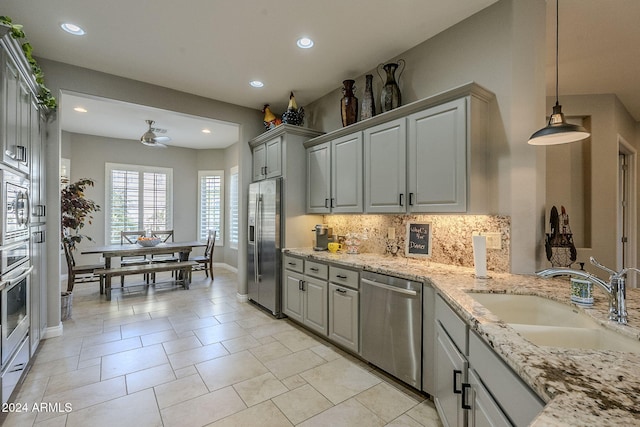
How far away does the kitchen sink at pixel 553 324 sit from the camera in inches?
46.2

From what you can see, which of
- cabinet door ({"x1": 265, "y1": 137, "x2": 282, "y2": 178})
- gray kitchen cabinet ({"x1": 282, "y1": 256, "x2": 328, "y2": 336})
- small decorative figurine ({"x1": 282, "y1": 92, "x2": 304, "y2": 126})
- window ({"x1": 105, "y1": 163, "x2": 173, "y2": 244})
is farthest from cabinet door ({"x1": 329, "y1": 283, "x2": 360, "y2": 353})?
window ({"x1": 105, "y1": 163, "x2": 173, "y2": 244})

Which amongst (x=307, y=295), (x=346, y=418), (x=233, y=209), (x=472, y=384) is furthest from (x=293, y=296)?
(x=233, y=209)

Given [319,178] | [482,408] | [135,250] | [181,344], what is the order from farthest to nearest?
[135,250], [319,178], [181,344], [482,408]

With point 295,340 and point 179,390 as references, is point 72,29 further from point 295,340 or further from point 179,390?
point 295,340

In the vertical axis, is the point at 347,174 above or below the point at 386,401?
above

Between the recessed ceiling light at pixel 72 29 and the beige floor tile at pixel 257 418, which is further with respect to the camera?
the recessed ceiling light at pixel 72 29

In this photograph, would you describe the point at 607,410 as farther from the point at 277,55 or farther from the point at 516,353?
the point at 277,55

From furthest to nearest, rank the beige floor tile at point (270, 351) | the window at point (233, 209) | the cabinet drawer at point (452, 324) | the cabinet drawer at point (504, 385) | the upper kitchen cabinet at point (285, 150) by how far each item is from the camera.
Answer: the window at point (233, 209)
the upper kitchen cabinet at point (285, 150)
the beige floor tile at point (270, 351)
the cabinet drawer at point (452, 324)
the cabinet drawer at point (504, 385)

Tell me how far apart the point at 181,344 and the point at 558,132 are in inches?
145

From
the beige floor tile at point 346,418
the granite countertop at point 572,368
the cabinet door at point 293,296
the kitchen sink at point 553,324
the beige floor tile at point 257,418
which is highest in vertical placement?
the granite countertop at point 572,368

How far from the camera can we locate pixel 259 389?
2316 mm

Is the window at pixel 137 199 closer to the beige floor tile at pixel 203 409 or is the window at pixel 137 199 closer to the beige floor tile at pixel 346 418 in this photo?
the beige floor tile at pixel 203 409

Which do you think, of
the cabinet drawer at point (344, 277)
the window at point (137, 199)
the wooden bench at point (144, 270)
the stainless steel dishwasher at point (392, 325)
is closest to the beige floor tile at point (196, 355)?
the cabinet drawer at point (344, 277)

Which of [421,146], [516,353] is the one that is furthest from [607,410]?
[421,146]
